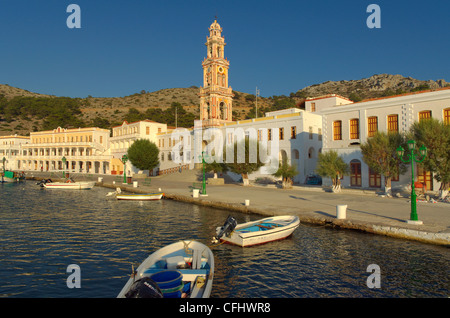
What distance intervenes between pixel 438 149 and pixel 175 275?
21498mm

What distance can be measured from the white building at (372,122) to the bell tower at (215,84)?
2337cm

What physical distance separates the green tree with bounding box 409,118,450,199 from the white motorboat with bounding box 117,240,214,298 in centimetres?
1957

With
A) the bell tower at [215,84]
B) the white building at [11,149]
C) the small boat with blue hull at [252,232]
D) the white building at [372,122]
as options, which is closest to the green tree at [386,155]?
the white building at [372,122]

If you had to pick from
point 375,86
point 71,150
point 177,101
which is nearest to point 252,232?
point 71,150

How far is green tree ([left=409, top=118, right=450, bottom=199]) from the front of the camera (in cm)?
2103

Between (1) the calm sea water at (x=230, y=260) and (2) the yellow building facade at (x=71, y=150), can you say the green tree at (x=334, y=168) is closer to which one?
(1) the calm sea water at (x=230, y=260)

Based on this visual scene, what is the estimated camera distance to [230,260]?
12.0 m

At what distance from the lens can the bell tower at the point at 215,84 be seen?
51312 mm

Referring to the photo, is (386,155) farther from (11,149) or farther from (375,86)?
(375,86)

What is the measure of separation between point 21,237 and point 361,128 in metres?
29.4

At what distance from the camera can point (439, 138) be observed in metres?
21.0

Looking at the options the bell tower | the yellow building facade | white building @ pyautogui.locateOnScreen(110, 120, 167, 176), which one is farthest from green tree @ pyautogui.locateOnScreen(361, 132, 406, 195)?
the yellow building facade

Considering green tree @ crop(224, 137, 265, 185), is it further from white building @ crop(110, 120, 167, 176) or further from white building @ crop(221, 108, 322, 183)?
white building @ crop(110, 120, 167, 176)
